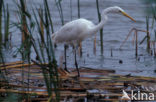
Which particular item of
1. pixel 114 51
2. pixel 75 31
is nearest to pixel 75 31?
pixel 75 31

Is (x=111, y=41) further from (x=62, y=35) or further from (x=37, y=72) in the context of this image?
(x=37, y=72)

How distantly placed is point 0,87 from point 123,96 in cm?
143

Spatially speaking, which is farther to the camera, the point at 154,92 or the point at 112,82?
the point at 112,82

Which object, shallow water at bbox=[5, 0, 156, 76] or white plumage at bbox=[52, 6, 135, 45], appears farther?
shallow water at bbox=[5, 0, 156, 76]

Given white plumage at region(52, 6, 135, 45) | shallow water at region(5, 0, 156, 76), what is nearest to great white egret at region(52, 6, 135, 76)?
white plumage at region(52, 6, 135, 45)

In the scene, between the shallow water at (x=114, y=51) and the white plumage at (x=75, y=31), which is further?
the shallow water at (x=114, y=51)

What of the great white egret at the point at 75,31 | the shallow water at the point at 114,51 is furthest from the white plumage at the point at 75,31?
the shallow water at the point at 114,51

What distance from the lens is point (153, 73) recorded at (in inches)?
212

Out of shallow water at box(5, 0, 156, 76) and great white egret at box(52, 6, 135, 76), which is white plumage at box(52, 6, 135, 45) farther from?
shallow water at box(5, 0, 156, 76)

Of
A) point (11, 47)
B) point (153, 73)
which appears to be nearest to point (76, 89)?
point (153, 73)

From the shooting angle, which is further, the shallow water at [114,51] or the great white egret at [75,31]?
the shallow water at [114,51]

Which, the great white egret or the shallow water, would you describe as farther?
the shallow water

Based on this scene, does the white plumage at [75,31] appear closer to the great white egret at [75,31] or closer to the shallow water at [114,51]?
the great white egret at [75,31]

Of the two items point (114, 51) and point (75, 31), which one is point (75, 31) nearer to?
point (75, 31)
